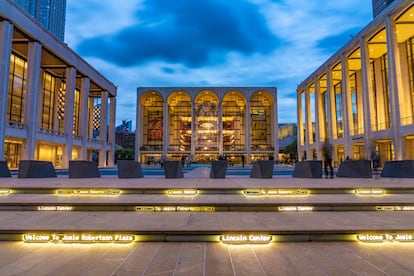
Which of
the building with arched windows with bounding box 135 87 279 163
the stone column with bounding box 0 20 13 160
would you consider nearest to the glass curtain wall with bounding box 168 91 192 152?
the building with arched windows with bounding box 135 87 279 163

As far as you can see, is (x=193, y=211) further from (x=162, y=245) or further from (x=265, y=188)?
(x=265, y=188)

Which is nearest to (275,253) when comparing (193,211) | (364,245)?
(364,245)

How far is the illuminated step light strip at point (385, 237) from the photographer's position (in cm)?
354

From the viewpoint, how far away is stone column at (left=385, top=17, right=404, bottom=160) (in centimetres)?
2089

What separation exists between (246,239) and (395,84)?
85.2 ft

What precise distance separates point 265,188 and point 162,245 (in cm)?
381

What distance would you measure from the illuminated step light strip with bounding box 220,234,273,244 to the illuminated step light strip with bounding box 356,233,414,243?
1527 mm

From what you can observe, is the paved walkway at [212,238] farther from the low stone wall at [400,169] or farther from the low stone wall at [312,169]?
the low stone wall at [400,169]

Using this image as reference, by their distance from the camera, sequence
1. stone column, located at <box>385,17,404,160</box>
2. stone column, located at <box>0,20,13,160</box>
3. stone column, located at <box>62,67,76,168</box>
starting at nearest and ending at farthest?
stone column, located at <box>0,20,13,160</box> → stone column, located at <box>385,17,404,160</box> → stone column, located at <box>62,67,76,168</box>

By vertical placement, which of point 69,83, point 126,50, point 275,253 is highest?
point 126,50

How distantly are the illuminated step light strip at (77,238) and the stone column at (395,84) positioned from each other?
2638cm

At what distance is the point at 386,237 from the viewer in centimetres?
356

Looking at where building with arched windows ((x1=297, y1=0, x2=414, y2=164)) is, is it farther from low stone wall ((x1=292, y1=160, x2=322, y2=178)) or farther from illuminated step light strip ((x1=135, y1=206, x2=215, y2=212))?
illuminated step light strip ((x1=135, y1=206, x2=215, y2=212))

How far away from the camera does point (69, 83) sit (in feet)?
100
